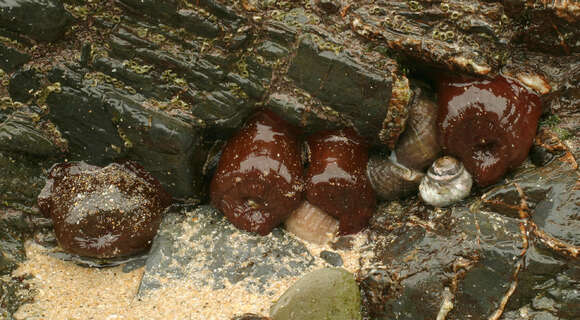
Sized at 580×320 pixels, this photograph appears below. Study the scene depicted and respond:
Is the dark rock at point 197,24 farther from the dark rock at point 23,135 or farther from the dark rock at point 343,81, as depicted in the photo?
the dark rock at point 23,135

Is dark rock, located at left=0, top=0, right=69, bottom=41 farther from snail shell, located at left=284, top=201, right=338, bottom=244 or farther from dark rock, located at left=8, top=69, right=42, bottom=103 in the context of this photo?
snail shell, located at left=284, top=201, right=338, bottom=244

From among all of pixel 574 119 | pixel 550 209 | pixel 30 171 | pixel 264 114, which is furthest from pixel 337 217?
pixel 30 171

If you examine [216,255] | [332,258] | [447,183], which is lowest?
[216,255]

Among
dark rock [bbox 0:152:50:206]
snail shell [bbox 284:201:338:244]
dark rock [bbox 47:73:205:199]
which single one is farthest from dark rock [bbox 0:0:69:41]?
snail shell [bbox 284:201:338:244]

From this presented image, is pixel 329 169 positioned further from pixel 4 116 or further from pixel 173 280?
pixel 4 116

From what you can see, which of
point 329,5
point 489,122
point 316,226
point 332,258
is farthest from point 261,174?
point 489,122

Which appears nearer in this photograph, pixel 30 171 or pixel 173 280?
pixel 173 280

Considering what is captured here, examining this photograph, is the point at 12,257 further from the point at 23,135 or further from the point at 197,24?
the point at 197,24
